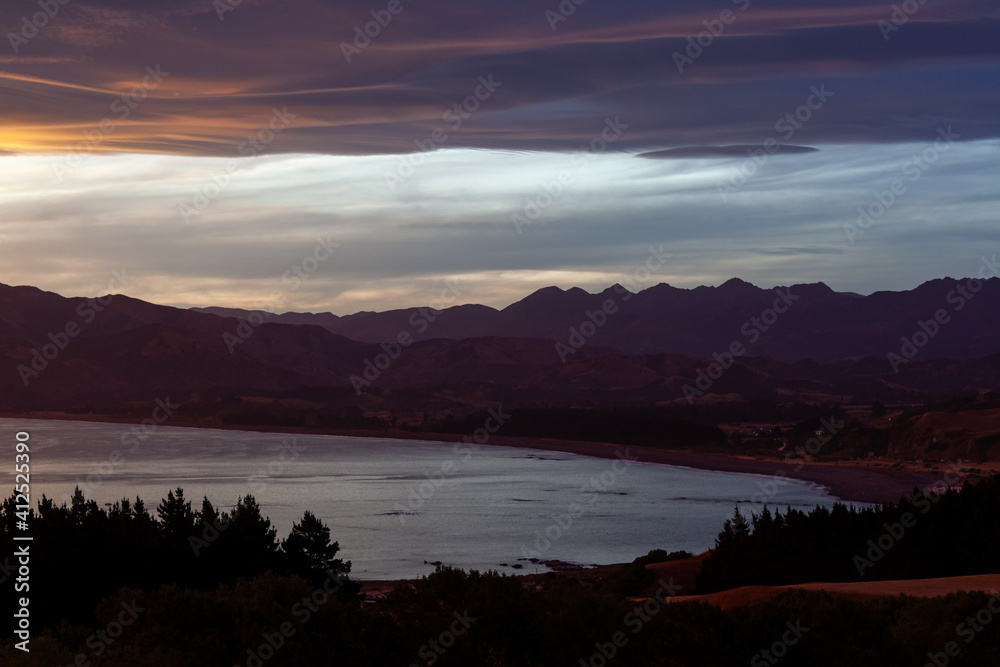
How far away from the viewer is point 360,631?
16641mm

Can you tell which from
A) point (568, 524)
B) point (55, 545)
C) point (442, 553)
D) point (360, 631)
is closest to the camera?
point (360, 631)

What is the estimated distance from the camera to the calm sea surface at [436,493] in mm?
68750

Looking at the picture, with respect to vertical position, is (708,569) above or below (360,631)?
below

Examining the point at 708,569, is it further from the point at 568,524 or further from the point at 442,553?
the point at 568,524

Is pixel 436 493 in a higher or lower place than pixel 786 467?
higher

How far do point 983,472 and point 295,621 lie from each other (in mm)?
104269

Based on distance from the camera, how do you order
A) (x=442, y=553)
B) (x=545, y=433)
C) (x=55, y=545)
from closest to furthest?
(x=55, y=545), (x=442, y=553), (x=545, y=433)

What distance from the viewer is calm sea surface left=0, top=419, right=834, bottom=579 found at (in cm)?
6875

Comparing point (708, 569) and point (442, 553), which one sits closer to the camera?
point (708, 569)

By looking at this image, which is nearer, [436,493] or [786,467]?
[436,493]

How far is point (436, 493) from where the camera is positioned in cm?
9831

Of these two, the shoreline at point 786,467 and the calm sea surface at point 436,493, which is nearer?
the calm sea surface at point 436,493

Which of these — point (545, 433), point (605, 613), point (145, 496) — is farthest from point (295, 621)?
point (545, 433)

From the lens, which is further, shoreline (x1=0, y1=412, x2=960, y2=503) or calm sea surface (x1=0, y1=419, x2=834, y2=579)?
shoreline (x1=0, y1=412, x2=960, y2=503)
